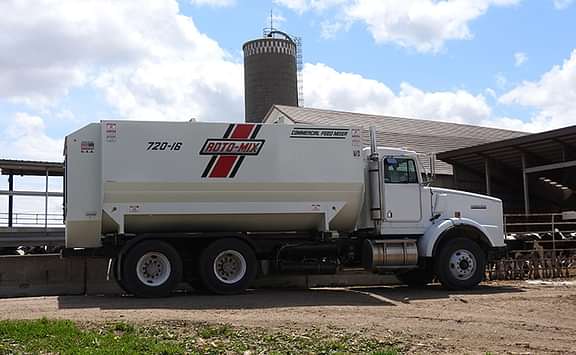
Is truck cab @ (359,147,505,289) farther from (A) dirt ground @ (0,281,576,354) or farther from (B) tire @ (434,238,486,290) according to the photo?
(A) dirt ground @ (0,281,576,354)

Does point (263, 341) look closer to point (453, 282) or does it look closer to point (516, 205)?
point (453, 282)

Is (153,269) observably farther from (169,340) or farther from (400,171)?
(400,171)

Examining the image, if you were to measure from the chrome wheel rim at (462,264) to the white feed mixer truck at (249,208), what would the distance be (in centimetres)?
2

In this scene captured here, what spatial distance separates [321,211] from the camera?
14695 mm

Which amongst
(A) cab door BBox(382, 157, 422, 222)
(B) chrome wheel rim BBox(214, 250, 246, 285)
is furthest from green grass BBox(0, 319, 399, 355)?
(A) cab door BBox(382, 157, 422, 222)

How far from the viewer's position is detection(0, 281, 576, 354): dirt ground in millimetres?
9344

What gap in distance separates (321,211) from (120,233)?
13.9 ft

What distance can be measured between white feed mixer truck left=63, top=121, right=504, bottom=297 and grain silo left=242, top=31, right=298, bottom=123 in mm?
43708

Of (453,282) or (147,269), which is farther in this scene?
(453,282)

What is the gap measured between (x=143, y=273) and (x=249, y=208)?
2.52m

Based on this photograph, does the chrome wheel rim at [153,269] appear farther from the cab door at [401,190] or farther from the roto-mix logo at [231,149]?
the cab door at [401,190]

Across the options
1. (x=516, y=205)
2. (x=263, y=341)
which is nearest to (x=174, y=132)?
(x=263, y=341)

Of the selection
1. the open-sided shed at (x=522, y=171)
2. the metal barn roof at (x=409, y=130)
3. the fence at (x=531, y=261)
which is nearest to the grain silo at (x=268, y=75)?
the metal barn roof at (x=409, y=130)

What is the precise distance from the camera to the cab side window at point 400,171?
15.5 meters
